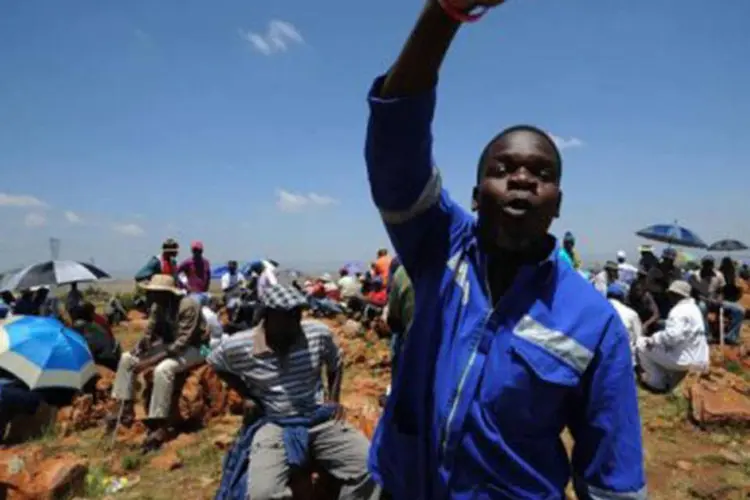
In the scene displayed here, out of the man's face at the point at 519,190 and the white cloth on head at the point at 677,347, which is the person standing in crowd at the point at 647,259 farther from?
the man's face at the point at 519,190

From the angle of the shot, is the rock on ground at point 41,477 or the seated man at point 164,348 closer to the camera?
the rock on ground at point 41,477

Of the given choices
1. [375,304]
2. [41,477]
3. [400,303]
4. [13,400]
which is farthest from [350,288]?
[41,477]

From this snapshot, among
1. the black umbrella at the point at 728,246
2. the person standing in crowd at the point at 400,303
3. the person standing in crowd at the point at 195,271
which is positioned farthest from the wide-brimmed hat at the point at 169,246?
the black umbrella at the point at 728,246

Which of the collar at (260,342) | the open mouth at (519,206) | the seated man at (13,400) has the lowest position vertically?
the seated man at (13,400)

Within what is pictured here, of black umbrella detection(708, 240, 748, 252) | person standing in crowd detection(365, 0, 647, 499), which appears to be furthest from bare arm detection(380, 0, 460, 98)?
black umbrella detection(708, 240, 748, 252)

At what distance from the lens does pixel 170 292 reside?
6273mm

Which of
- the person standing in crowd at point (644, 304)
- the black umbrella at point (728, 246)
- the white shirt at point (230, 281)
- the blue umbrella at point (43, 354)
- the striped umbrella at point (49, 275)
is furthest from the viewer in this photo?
the black umbrella at point (728, 246)

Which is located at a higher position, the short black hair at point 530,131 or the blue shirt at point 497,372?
the short black hair at point 530,131

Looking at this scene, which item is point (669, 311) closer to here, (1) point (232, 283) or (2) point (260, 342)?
(2) point (260, 342)

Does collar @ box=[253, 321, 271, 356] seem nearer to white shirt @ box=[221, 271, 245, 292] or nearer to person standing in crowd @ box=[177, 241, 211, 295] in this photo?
person standing in crowd @ box=[177, 241, 211, 295]

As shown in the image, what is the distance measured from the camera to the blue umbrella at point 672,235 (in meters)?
13.8

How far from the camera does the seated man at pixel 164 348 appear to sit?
596 centimetres

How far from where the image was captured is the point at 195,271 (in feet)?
34.5

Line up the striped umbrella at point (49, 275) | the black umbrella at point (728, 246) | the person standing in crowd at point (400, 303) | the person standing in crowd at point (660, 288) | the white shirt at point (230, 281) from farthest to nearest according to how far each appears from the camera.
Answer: the black umbrella at point (728, 246) < the white shirt at point (230, 281) < the striped umbrella at point (49, 275) < the person standing in crowd at point (660, 288) < the person standing in crowd at point (400, 303)
